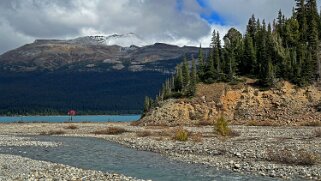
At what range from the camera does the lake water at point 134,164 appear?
104 ft

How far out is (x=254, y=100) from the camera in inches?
4082

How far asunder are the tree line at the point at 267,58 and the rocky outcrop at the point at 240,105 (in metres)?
3.21

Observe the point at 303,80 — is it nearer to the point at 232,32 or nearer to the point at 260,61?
the point at 260,61

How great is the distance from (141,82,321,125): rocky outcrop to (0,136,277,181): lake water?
5154cm

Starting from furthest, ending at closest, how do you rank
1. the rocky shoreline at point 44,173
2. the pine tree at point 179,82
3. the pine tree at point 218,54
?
1. the pine tree at point 179,82
2. the pine tree at point 218,54
3. the rocky shoreline at point 44,173

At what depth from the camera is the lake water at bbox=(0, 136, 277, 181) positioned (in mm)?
31766

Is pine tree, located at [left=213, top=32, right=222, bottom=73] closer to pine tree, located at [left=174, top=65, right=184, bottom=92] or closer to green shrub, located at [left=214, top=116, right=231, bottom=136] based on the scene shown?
pine tree, located at [left=174, top=65, right=184, bottom=92]

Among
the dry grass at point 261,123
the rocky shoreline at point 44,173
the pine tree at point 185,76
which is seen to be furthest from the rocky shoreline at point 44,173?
the pine tree at point 185,76

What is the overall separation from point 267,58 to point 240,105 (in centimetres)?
1732

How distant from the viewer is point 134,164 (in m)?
39.5

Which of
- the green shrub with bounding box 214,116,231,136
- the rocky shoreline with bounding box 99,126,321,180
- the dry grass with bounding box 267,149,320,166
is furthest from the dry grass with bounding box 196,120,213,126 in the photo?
the dry grass with bounding box 267,149,320,166

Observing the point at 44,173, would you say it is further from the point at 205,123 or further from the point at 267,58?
the point at 267,58

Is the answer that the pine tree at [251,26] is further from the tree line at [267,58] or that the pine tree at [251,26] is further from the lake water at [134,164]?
the lake water at [134,164]

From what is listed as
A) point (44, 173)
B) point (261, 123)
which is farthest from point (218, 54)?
point (44, 173)
